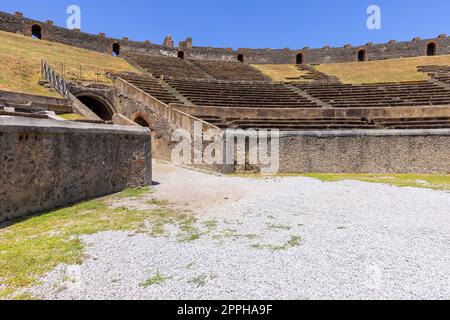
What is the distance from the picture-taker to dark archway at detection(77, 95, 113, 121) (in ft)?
71.7

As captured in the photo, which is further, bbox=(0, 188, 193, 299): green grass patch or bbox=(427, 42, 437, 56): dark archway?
bbox=(427, 42, 437, 56): dark archway

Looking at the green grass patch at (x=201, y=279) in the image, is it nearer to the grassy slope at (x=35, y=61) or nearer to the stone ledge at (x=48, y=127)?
the stone ledge at (x=48, y=127)

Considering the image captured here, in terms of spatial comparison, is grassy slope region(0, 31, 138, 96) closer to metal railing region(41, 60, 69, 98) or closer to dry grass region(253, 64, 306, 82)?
metal railing region(41, 60, 69, 98)

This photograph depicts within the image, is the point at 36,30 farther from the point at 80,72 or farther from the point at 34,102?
the point at 34,102

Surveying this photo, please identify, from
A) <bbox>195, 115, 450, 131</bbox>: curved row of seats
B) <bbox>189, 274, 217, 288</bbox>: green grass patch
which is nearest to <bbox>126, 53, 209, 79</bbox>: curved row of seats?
<bbox>195, 115, 450, 131</bbox>: curved row of seats

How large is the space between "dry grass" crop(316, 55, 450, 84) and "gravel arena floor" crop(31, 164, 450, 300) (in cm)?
2990

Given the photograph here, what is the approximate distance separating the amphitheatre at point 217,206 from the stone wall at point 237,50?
20.6 meters

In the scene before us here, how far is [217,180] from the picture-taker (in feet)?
35.3

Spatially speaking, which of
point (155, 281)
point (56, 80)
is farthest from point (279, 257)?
point (56, 80)

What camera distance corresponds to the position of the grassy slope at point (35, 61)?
1711cm

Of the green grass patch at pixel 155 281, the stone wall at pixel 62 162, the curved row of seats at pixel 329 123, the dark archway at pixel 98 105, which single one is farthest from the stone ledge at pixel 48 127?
the dark archway at pixel 98 105

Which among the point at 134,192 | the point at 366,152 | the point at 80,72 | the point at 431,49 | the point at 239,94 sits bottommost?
the point at 134,192

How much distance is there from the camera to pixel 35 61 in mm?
22875

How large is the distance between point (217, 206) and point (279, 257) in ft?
10.1
